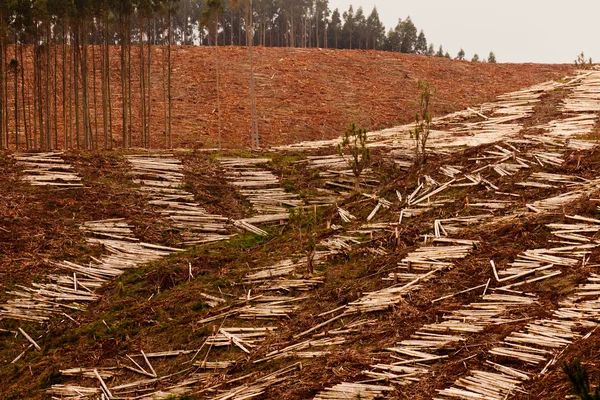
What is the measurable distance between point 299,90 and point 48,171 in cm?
2123

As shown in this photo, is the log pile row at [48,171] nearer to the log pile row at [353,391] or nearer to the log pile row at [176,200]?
the log pile row at [176,200]

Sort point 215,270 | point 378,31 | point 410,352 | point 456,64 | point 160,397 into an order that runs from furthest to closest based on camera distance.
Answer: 1. point 378,31
2. point 456,64
3. point 215,270
4. point 160,397
5. point 410,352

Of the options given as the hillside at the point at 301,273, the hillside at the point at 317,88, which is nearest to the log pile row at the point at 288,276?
the hillside at the point at 301,273

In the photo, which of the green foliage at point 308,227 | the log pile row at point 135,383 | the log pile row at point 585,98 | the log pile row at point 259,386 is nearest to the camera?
the log pile row at point 259,386

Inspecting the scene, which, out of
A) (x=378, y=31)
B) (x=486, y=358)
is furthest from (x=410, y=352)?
(x=378, y=31)

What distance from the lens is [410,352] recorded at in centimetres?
725

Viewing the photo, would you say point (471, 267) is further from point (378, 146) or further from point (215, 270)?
point (378, 146)

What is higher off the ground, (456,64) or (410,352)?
(456,64)

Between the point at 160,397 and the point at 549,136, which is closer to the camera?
the point at 160,397

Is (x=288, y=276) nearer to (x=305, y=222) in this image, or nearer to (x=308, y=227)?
(x=308, y=227)

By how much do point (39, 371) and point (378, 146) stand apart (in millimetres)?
10727

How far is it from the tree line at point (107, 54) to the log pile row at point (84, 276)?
10197mm

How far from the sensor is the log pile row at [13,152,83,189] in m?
14.3

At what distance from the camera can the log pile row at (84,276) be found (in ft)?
34.7
